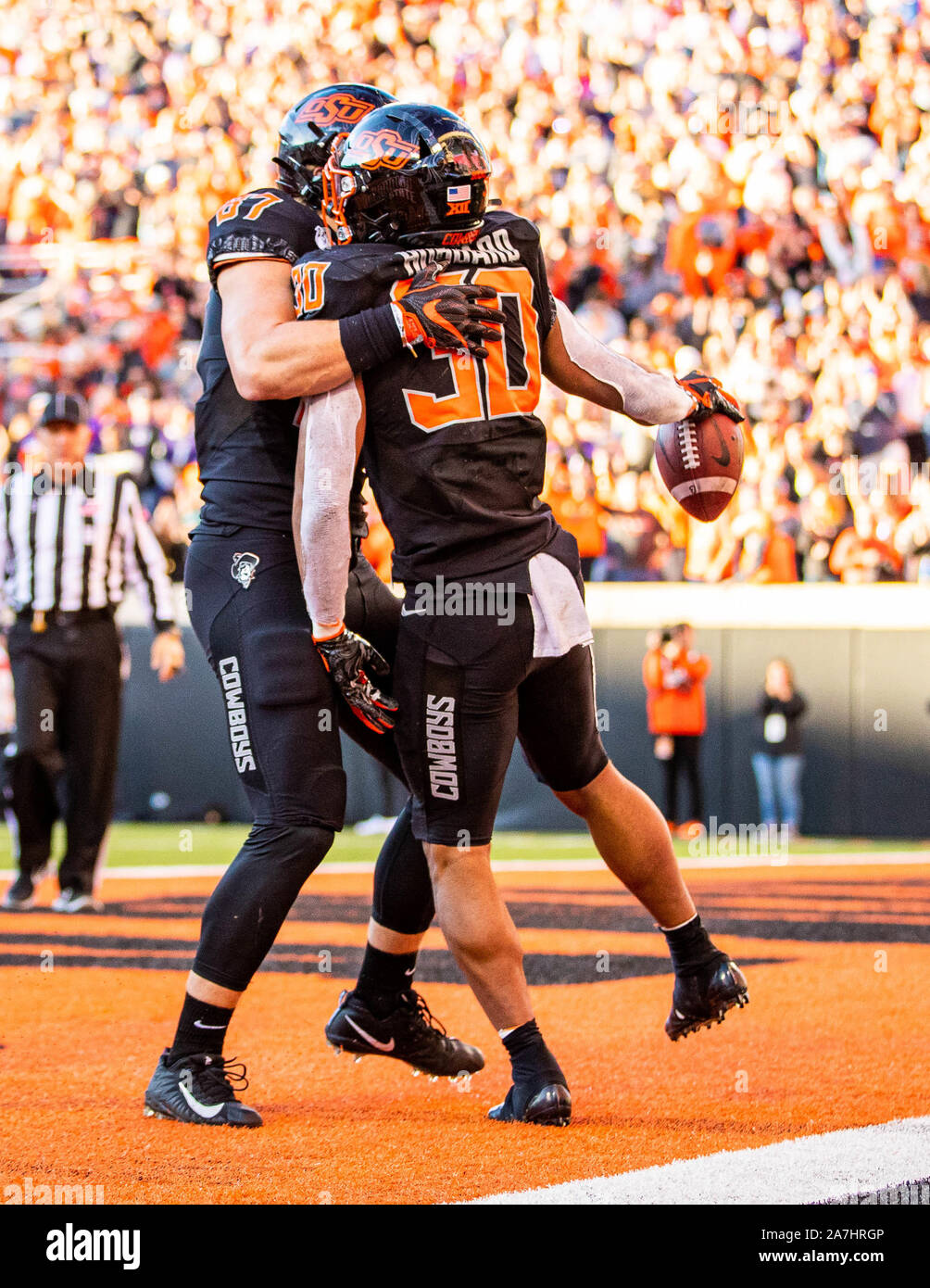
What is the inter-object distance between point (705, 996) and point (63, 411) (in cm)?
460

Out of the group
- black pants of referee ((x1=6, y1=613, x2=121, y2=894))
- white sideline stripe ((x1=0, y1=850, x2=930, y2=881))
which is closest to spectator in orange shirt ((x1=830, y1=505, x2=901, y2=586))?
white sideline stripe ((x1=0, y1=850, x2=930, y2=881))

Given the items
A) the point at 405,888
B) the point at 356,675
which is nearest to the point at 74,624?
the point at 405,888

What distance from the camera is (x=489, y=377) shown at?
364 centimetres

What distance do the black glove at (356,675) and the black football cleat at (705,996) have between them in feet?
2.92

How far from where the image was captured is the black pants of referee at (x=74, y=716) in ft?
25.2

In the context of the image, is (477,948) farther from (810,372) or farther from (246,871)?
(810,372)

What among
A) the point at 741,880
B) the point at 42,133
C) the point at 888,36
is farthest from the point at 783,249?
the point at 42,133

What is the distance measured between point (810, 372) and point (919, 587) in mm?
2223

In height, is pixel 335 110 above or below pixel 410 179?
above

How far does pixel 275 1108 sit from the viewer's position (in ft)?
12.3

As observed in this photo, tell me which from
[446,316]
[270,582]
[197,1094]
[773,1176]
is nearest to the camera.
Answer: [773,1176]

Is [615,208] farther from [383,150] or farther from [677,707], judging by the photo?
[383,150]

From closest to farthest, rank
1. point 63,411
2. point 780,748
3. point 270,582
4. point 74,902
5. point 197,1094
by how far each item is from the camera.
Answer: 1. point 197,1094
2. point 270,582
3. point 63,411
4. point 74,902
5. point 780,748

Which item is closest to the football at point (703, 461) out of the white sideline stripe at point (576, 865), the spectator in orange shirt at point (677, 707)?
the white sideline stripe at point (576, 865)
